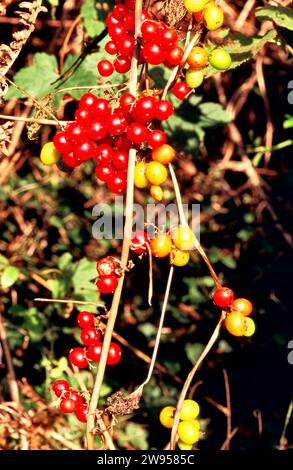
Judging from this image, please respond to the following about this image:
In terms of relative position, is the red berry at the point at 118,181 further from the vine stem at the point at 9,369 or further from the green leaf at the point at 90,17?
the vine stem at the point at 9,369

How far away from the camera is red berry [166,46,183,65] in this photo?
1.14 meters

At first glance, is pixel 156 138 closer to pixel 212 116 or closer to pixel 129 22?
pixel 129 22

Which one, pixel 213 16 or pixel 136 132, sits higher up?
pixel 213 16

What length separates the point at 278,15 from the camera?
155 centimetres

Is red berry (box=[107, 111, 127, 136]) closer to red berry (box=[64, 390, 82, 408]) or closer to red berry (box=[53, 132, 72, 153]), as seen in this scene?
red berry (box=[53, 132, 72, 153])

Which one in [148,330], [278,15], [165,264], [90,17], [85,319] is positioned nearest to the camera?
[85,319]

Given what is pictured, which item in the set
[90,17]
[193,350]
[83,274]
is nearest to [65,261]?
[83,274]

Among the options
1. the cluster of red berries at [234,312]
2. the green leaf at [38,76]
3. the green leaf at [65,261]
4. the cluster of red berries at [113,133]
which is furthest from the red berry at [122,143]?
the green leaf at [65,261]

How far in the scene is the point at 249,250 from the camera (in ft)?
7.89

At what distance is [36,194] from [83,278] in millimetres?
718

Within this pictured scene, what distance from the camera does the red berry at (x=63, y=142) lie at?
120 centimetres

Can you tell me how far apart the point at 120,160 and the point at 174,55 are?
24 cm

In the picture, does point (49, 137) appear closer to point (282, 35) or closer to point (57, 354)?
point (57, 354)

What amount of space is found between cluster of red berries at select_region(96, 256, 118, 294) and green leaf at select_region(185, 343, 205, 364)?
1129 mm
